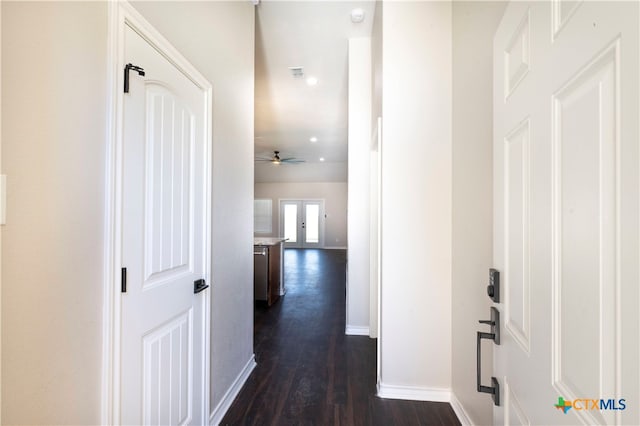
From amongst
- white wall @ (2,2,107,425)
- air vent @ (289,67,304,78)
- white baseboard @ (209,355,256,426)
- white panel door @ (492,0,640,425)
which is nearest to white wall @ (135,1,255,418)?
white baseboard @ (209,355,256,426)

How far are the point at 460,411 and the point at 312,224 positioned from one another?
9.78 meters

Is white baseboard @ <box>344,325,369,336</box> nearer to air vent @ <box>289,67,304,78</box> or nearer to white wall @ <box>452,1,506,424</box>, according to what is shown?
white wall @ <box>452,1,506,424</box>

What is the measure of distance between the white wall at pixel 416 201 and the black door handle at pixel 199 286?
4.01 ft

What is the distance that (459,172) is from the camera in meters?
1.84

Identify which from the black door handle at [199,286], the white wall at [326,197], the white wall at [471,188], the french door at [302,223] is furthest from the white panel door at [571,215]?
the french door at [302,223]

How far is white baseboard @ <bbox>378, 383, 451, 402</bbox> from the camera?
1970mm

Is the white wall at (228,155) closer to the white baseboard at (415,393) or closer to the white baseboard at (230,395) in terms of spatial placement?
the white baseboard at (230,395)

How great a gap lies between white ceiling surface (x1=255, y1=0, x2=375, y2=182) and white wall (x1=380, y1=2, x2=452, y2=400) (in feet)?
3.09

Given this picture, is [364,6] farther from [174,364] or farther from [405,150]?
[174,364]

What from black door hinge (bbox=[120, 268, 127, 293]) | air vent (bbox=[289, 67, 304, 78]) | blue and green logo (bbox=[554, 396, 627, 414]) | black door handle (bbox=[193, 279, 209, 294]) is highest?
air vent (bbox=[289, 67, 304, 78])

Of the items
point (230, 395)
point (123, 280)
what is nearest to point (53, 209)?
point (123, 280)

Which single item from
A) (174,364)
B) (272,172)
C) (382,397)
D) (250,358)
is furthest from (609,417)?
(272,172)

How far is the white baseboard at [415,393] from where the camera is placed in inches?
77.5

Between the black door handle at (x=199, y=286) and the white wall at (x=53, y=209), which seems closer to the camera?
the white wall at (x=53, y=209)
